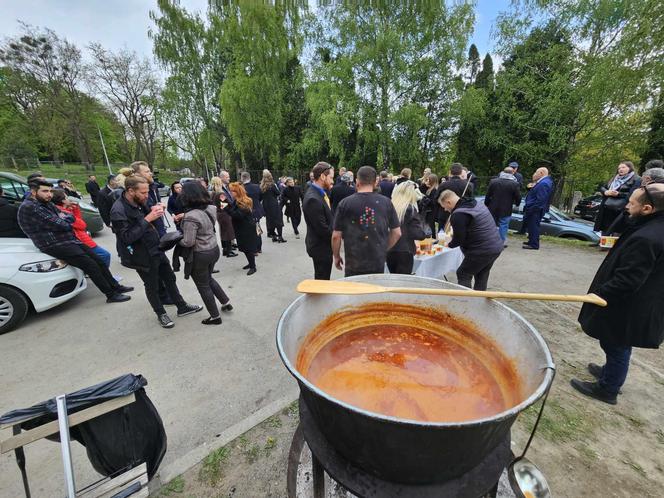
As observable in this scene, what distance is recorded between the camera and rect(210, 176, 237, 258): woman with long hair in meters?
6.10

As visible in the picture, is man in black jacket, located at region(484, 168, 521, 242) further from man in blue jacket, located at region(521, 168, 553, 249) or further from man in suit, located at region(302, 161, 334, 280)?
man in suit, located at region(302, 161, 334, 280)

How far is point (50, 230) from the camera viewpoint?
4188 millimetres

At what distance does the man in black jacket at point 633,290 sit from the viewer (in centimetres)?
220

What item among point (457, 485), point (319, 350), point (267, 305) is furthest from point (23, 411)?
point (267, 305)

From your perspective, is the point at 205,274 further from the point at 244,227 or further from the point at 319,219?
the point at 244,227

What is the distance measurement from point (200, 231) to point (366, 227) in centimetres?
216

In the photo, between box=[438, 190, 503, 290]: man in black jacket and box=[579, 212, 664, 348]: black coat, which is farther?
box=[438, 190, 503, 290]: man in black jacket

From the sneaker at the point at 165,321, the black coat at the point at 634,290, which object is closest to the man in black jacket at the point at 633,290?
the black coat at the point at 634,290

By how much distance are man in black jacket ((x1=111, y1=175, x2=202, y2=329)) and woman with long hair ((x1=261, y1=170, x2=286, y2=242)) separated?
12.7 ft

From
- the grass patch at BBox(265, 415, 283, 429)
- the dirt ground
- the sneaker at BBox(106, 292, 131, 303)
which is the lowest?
the dirt ground

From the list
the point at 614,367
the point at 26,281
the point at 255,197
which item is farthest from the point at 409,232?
the point at 26,281

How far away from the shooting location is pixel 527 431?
2424mm

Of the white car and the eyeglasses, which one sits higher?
the eyeglasses

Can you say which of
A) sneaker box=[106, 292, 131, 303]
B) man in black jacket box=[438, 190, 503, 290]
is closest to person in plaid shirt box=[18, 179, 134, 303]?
sneaker box=[106, 292, 131, 303]
